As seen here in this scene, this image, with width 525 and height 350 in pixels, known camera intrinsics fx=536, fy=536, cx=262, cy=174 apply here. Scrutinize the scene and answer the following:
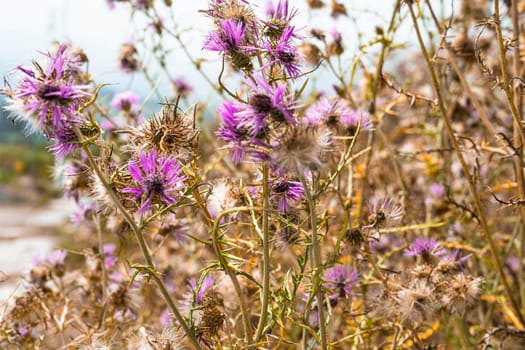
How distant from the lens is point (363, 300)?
1227 millimetres

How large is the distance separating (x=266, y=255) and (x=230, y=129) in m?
0.16

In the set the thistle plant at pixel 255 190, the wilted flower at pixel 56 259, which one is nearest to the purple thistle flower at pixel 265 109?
the thistle plant at pixel 255 190

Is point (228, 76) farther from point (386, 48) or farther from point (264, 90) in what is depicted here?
point (264, 90)

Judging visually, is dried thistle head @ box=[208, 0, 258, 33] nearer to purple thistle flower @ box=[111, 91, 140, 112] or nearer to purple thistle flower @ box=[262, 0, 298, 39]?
purple thistle flower @ box=[262, 0, 298, 39]

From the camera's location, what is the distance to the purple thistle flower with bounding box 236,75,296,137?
0.57 metres

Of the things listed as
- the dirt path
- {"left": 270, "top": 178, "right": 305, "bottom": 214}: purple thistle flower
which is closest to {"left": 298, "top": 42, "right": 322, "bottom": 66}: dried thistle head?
{"left": 270, "top": 178, "right": 305, "bottom": 214}: purple thistle flower

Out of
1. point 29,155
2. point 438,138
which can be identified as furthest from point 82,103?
point 29,155

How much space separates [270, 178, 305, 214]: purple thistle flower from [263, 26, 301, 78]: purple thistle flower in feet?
0.47

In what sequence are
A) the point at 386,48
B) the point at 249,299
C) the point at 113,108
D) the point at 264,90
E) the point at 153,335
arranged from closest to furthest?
1. the point at 264,90
2. the point at 153,335
3. the point at 249,299
4. the point at 386,48
5. the point at 113,108

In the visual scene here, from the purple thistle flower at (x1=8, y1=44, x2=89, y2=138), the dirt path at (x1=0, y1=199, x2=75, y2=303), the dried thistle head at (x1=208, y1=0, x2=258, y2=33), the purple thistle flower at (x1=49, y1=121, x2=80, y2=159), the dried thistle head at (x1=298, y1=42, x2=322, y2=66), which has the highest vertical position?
the dirt path at (x1=0, y1=199, x2=75, y2=303)

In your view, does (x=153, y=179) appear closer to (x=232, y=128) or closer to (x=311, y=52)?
(x=232, y=128)

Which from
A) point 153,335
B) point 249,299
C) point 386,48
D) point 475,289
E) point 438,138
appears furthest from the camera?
point 438,138

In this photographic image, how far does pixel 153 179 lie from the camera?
2.10 feet

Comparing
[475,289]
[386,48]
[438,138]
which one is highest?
[386,48]
